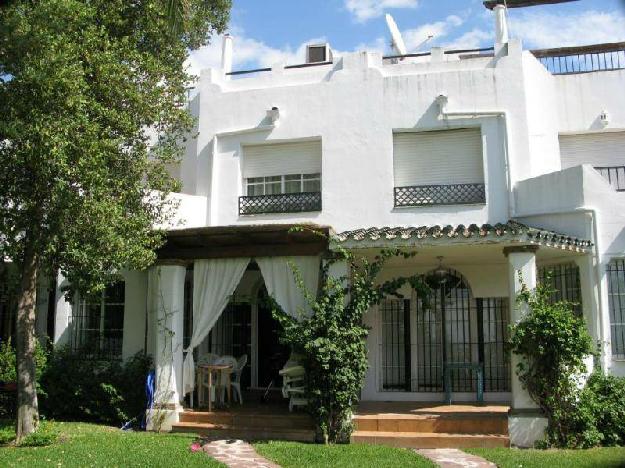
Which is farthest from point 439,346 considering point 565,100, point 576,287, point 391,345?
point 565,100

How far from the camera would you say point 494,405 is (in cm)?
1271

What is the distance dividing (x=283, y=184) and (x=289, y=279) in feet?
9.75

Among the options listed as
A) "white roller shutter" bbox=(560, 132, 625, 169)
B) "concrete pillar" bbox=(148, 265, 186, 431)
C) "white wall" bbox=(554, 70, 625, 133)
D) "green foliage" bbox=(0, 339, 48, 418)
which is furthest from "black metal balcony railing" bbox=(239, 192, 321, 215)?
"white wall" bbox=(554, 70, 625, 133)

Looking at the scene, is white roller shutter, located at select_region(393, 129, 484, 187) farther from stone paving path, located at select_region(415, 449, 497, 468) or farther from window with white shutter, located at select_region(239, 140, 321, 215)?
stone paving path, located at select_region(415, 449, 497, 468)

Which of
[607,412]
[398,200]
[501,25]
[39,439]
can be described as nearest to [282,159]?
[398,200]

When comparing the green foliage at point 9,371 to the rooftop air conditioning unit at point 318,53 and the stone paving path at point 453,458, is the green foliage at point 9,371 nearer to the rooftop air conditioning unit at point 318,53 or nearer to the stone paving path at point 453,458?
the stone paving path at point 453,458

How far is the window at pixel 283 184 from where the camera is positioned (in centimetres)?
1432

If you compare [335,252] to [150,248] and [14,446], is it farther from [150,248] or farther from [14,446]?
[14,446]

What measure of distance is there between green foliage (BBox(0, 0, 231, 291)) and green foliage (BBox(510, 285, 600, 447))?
21.0ft

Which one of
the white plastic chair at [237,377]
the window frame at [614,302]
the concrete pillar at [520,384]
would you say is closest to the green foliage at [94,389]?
the white plastic chair at [237,377]

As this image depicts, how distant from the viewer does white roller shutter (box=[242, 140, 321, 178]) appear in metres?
14.4

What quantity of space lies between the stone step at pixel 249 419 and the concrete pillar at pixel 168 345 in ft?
1.13

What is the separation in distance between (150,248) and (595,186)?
8.24 m

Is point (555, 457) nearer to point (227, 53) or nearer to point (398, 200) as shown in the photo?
point (398, 200)
